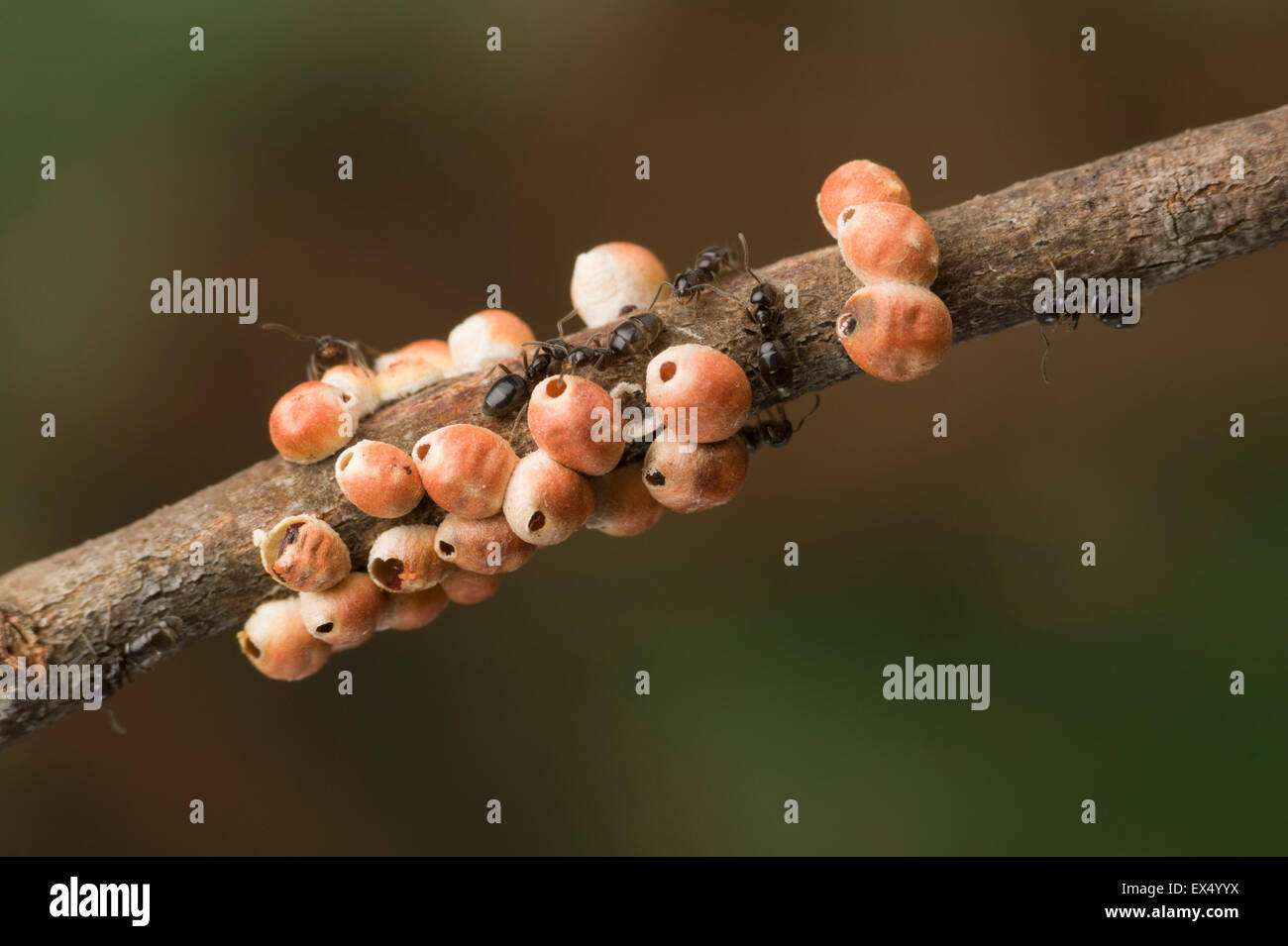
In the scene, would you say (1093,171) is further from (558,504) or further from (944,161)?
(944,161)

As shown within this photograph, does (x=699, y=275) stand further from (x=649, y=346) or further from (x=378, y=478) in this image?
(x=378, y=478)

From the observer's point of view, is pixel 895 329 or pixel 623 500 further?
pixel 623 500

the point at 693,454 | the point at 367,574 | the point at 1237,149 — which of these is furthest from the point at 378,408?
the point at 1237,149

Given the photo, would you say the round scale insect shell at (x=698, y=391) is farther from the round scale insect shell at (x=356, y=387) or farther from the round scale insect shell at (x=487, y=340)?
the round scale insect shell at (x=356, y=387)

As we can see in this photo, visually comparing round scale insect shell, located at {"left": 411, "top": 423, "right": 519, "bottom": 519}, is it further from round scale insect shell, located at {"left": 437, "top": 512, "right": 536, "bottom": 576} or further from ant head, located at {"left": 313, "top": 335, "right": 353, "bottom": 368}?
ant head, located at {"left": 313, "top": 335, "right": 353, "bottom": 368}

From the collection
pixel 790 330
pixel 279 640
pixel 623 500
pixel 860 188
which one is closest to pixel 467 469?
pixel 623 500

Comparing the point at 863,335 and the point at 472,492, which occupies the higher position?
the point at 863,335
